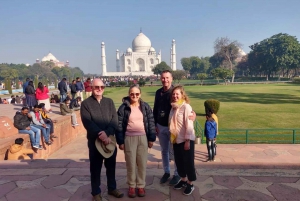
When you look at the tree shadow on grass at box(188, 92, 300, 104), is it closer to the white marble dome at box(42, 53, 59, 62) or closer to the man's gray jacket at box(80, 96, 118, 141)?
the man's gray jacket at box(80, 96, 118, 141)

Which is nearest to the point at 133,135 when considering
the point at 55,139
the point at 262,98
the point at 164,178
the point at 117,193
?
the point at 117,193

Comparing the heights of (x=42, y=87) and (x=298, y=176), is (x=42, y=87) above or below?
above

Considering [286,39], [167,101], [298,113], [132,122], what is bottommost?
[298,113]

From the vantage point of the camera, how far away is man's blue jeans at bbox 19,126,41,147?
17.1 ft

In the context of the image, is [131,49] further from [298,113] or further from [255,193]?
[255,193]

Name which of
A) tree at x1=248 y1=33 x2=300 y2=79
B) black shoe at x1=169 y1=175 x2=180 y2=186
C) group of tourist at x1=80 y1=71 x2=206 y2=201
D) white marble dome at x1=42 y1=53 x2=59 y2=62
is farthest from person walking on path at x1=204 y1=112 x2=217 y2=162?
white marble dome at x1=42 y1=53 x2=59 y2=62

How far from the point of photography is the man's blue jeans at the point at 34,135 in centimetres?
521

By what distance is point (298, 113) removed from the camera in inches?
415

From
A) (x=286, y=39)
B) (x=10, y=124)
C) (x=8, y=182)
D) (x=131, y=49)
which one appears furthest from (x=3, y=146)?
(x=131, y=49)

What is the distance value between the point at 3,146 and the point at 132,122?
3.25 m

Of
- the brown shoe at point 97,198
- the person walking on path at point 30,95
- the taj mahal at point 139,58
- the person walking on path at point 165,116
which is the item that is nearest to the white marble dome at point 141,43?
the taj mahal at point 139,58

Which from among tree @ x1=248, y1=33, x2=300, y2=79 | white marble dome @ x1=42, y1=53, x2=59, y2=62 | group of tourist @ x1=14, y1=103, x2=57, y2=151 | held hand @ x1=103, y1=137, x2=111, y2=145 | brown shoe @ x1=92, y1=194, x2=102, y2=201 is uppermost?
white marble dome @ x1=42, y1=53, x2=59, y2=62

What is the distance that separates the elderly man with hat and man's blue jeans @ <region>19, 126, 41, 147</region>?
11.0 feet

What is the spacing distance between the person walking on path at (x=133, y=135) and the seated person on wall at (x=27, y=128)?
137 inches
